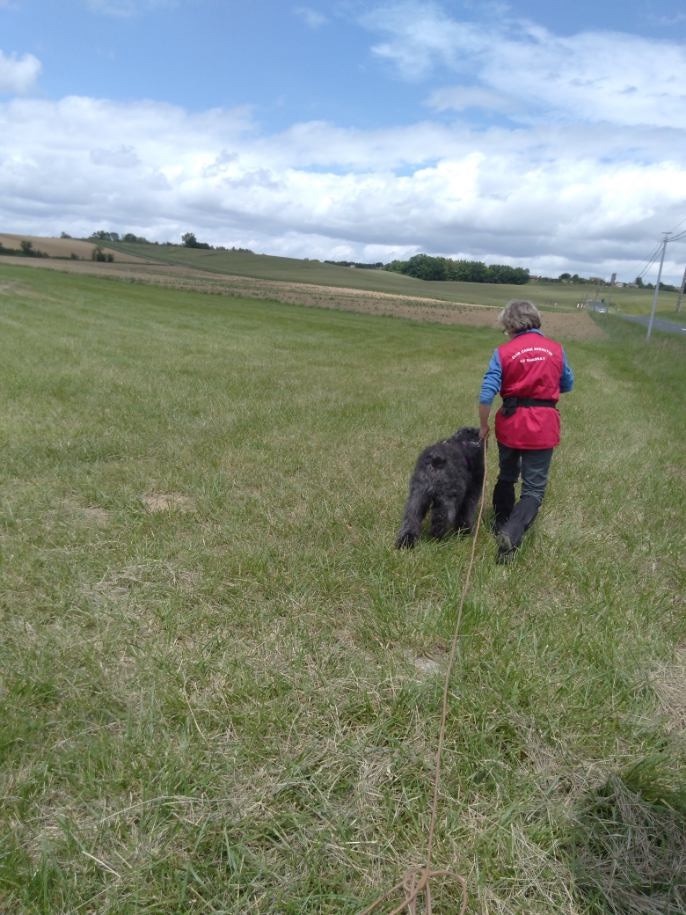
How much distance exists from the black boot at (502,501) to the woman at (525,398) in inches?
13.1

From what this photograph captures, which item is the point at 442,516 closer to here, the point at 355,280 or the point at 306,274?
the point at 306,274

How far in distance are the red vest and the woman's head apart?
8 centimetres

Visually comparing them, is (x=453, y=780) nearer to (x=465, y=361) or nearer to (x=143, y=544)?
(x=143, y=544)

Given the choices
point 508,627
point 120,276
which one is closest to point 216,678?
point 508,627

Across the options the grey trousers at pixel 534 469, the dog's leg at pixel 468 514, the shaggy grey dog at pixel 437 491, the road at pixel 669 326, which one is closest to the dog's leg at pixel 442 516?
the shaggy grey dog at pixel 437 491

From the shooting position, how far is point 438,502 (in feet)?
14.8

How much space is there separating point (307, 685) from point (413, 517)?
1.88 metres

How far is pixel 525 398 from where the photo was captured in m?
4.44

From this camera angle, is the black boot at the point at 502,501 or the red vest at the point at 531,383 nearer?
the red vest at the point at 531,383

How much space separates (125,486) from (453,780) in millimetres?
4291

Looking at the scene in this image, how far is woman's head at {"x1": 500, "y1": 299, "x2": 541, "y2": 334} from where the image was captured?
4.51m

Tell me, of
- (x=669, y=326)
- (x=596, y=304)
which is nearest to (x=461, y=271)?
(x=596, y=304)

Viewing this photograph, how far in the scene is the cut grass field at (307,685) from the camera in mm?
2070

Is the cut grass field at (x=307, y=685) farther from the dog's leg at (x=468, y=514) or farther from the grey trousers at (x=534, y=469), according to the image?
the grey trousers at (x=534, y=469)
